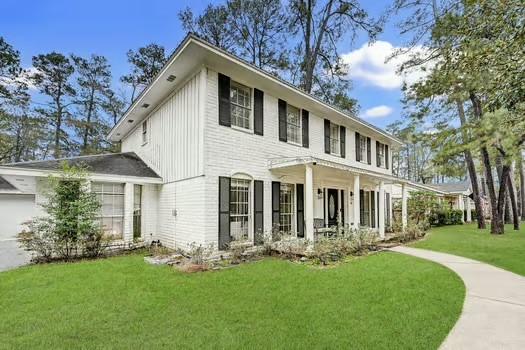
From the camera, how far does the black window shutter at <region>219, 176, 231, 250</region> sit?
7965mm

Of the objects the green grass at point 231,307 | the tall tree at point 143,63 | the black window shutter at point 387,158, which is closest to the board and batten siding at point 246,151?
the green grass at point 231,307

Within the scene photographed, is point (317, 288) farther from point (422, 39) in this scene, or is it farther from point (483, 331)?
Answer: point (422, 39)

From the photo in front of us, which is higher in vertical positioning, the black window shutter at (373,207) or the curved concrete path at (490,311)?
Answer: the black window shutter at (373,207)

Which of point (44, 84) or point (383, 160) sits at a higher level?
point (44, 84)

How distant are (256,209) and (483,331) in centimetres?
613

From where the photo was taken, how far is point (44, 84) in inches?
834

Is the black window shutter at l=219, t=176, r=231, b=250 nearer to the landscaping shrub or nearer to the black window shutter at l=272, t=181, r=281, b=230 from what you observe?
the black window shutter at l=272, t=181, r=281, b=230

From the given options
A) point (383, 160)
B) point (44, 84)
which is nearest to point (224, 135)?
point (383, 160)

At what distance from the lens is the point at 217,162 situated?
26.7ft

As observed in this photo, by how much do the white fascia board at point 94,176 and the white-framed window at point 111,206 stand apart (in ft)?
1.34

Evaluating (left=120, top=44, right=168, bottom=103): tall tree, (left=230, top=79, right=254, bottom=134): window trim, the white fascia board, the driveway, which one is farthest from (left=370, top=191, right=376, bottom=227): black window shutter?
(left=120, top=44, right=168, bottom=103): tall tree

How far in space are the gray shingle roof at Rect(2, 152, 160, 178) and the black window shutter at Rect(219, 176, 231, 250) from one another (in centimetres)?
355

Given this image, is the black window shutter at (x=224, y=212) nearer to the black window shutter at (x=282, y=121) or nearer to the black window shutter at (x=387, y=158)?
the black window shutter at (x=282, y=121)

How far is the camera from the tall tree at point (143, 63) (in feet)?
74.2
